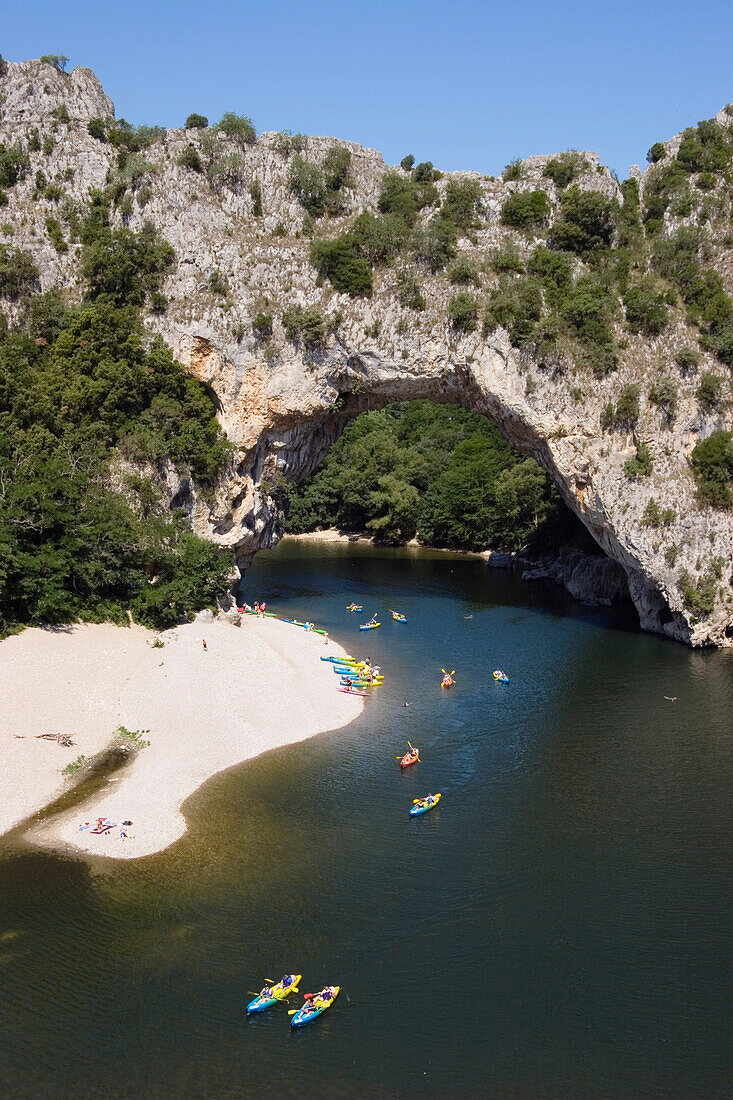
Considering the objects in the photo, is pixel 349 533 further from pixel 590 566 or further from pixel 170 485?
pixel 170 485

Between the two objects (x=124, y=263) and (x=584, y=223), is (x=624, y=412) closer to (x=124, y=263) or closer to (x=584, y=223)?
(x=584, y=223)

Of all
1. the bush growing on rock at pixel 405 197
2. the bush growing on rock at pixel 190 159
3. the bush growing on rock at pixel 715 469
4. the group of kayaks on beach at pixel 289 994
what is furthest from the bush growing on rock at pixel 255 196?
the group of kayaks on beach at pixel 289 994

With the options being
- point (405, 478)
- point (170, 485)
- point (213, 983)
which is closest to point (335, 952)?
point (213, 983)

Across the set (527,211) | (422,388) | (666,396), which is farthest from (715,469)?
(527,211)

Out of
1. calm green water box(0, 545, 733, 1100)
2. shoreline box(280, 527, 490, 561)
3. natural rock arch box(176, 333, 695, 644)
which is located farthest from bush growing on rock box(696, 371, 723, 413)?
shoreline box(280, 527, 490, 561)

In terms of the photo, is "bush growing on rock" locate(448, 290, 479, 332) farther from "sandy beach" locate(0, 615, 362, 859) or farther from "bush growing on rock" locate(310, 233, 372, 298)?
"sandy beach" locate(0, 615, 362, 859)
